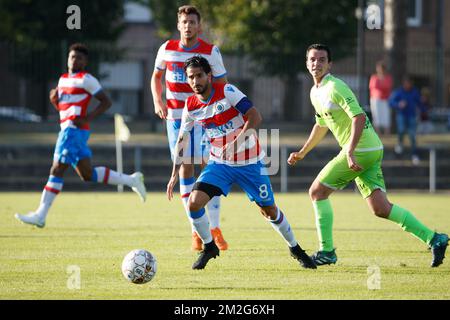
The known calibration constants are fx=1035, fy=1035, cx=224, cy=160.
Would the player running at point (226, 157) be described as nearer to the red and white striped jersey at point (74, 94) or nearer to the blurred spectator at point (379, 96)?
the red and white striped jersey at point (74, 94)

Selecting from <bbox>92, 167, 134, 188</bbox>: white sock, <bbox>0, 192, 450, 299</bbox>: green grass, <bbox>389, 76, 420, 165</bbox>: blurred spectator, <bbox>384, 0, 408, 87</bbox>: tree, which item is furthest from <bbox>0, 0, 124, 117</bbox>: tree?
<bbox>92, 167, 134, 188</bbox>: white sock

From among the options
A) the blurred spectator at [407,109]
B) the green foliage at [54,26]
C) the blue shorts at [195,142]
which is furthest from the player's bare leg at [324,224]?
the green foliage at [54,26]

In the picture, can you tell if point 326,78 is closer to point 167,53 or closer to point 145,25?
point 167,53

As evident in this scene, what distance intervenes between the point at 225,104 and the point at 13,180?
1410 cm

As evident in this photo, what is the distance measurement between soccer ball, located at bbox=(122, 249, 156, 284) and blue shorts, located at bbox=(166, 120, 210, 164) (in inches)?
83.8

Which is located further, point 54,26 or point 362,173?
point 54,26

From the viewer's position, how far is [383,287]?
831 centimetres

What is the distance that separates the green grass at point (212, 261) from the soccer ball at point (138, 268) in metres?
0.09

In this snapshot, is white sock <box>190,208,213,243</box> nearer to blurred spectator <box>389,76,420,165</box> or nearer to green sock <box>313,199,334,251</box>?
green sock <box>313,199,334,251</box>

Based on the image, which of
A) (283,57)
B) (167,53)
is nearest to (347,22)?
(283,57)

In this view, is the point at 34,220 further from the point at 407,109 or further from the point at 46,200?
the point at 407,109

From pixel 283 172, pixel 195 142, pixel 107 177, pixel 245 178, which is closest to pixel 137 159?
pixel 283 172

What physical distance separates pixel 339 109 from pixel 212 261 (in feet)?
6.21

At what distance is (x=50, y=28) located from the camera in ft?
112
